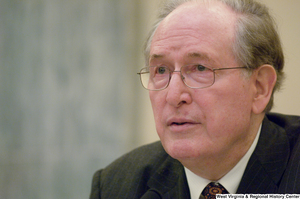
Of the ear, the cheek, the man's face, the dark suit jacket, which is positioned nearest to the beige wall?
the dark suit jacket

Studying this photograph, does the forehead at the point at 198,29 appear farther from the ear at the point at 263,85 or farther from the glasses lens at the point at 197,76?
the ear at the point at 263,85

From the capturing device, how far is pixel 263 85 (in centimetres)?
162

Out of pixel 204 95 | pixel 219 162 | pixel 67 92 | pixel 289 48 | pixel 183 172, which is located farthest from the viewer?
pixel 67 92

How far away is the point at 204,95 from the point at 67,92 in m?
2.17

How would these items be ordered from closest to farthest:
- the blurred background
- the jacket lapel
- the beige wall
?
the jacket lapel
the beige wall
the blurred background

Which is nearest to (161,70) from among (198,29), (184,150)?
(198,29)

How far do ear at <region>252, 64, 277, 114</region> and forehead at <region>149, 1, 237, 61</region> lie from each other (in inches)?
9.7

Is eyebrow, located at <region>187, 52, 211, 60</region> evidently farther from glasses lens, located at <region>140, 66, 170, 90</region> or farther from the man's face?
glasses lens, located at <region>140, 66, 170, 90</region>

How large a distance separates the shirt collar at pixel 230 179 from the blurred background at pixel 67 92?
1599 mm

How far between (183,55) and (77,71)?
205 cm

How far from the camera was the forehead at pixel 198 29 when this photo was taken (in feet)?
4.87

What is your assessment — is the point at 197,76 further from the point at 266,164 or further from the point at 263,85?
the point at 266,164

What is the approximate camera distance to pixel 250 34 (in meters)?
1.56

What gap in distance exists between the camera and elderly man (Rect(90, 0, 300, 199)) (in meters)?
1.46
